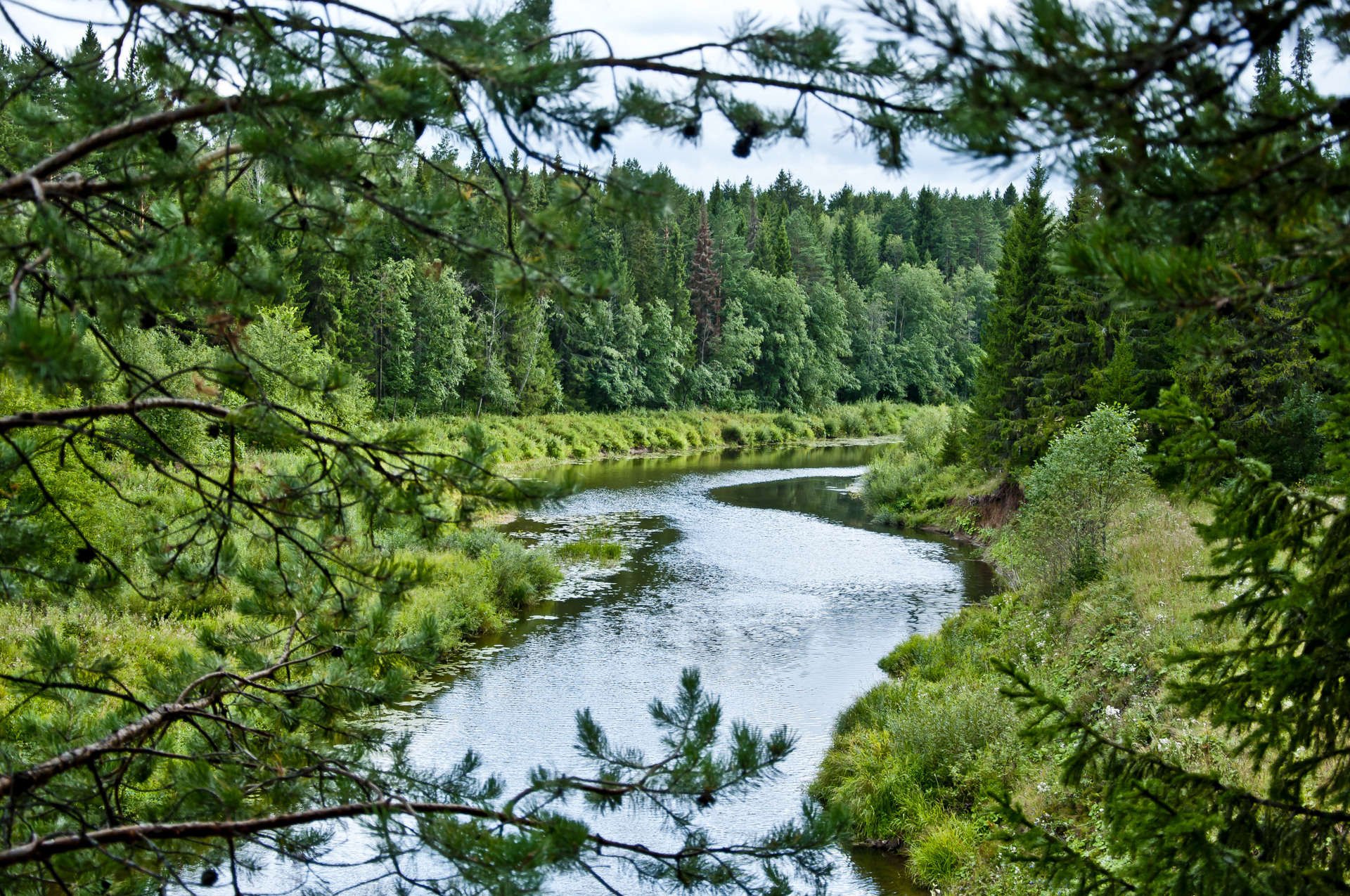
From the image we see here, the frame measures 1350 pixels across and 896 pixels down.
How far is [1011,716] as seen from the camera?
35.8 feet

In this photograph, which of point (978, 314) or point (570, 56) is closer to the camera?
point (570, 56)

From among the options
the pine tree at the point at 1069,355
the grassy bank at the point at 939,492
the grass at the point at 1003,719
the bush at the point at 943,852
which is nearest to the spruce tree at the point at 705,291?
the grassy bank at the point at 939,492

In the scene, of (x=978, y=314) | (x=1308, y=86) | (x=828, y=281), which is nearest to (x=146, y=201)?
(x=1308, y=86)

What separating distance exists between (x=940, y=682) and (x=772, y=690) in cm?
240

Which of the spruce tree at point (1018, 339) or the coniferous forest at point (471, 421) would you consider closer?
the coniferous forest at point (471, 421)

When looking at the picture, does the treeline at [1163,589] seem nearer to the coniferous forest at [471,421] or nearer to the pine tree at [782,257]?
the coniferous forest at [471,421]

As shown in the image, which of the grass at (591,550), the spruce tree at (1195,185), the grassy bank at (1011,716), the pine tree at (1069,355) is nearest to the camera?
the spruce tree at (1195,185)

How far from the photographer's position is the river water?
1184 cm

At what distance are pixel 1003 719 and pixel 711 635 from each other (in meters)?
6.64

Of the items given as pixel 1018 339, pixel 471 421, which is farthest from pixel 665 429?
pixel 471 421

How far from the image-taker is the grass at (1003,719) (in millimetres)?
9117

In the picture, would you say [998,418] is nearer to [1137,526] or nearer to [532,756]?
[1137,526]

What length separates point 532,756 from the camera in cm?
1189

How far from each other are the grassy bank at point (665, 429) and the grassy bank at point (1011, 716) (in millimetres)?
23807
